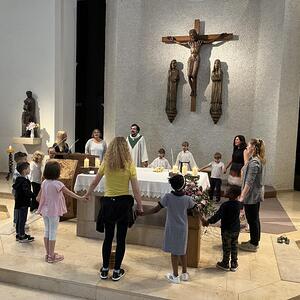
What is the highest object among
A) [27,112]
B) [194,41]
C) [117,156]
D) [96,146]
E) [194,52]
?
[194,41]

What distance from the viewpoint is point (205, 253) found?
16.2 feet

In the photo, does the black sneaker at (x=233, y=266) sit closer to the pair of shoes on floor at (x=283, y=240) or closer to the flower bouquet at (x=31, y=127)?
the pair of shoes on floor at (x=283, y=240)

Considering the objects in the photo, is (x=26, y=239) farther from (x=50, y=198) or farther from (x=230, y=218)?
(x=230, y=218)

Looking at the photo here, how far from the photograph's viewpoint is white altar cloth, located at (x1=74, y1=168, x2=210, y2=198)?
5.03 metres

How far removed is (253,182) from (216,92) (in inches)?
182

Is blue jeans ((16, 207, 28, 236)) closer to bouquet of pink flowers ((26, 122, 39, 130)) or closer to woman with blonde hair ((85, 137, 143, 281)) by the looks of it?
woman with blonde hair ((85, 137, 143, 281))

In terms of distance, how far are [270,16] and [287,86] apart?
1.62 m

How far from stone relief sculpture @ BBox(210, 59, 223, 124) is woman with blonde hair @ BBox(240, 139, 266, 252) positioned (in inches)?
172

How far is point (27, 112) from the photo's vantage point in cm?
1013

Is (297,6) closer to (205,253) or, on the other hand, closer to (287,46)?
(287,46)

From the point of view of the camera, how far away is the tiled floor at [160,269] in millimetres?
3859

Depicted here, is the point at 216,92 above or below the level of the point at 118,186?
above

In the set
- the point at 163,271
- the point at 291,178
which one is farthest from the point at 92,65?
the point at 163,271

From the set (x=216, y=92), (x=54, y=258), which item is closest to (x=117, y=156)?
(x=54, y=258)
